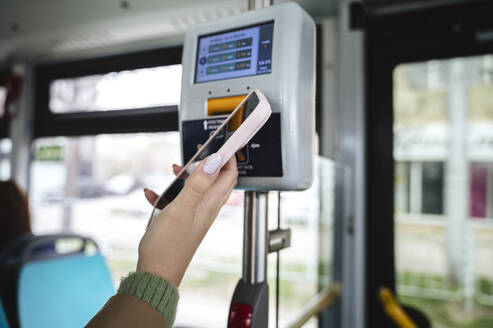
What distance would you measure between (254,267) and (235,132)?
0.94ft

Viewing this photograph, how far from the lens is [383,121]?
1.90m

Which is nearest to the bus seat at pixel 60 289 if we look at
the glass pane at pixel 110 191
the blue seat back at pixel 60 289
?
the blue seat back at pixel 60 289

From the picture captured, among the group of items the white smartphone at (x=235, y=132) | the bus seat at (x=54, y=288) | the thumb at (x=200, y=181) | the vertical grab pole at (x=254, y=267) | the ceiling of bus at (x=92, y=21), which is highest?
the ceiling of bus at (x=92, y=21)

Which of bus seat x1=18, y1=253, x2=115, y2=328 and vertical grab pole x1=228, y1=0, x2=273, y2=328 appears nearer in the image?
vertical grab pole x1=228, y1=0, x2=273, y2=328

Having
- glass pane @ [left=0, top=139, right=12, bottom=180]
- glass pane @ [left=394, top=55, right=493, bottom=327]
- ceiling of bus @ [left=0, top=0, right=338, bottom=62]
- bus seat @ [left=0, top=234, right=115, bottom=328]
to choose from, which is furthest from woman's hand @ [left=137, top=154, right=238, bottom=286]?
glass pane @ [left=0, top=139, right=12, bottom=180]

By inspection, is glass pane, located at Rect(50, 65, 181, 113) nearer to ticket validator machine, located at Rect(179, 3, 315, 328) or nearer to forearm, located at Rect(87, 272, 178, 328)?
ticket validator machine, located at Rect(179, 3, 315, 328)

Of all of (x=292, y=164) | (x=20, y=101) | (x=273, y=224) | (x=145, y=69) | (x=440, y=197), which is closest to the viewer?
(x=292, y=164)

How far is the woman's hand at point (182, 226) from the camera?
16.1 inches

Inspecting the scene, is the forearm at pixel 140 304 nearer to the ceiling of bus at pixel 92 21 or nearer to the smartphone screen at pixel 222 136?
the smartphone screen at pixel 222 136

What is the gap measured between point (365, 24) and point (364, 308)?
1.43 metres

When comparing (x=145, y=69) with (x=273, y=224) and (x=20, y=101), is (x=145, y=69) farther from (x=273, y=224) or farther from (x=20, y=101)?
(x=273, y=224)

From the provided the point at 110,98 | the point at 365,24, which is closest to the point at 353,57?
the point at 365,24

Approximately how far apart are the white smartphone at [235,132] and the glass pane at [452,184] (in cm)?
208

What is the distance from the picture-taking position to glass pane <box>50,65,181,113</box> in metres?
2.21
